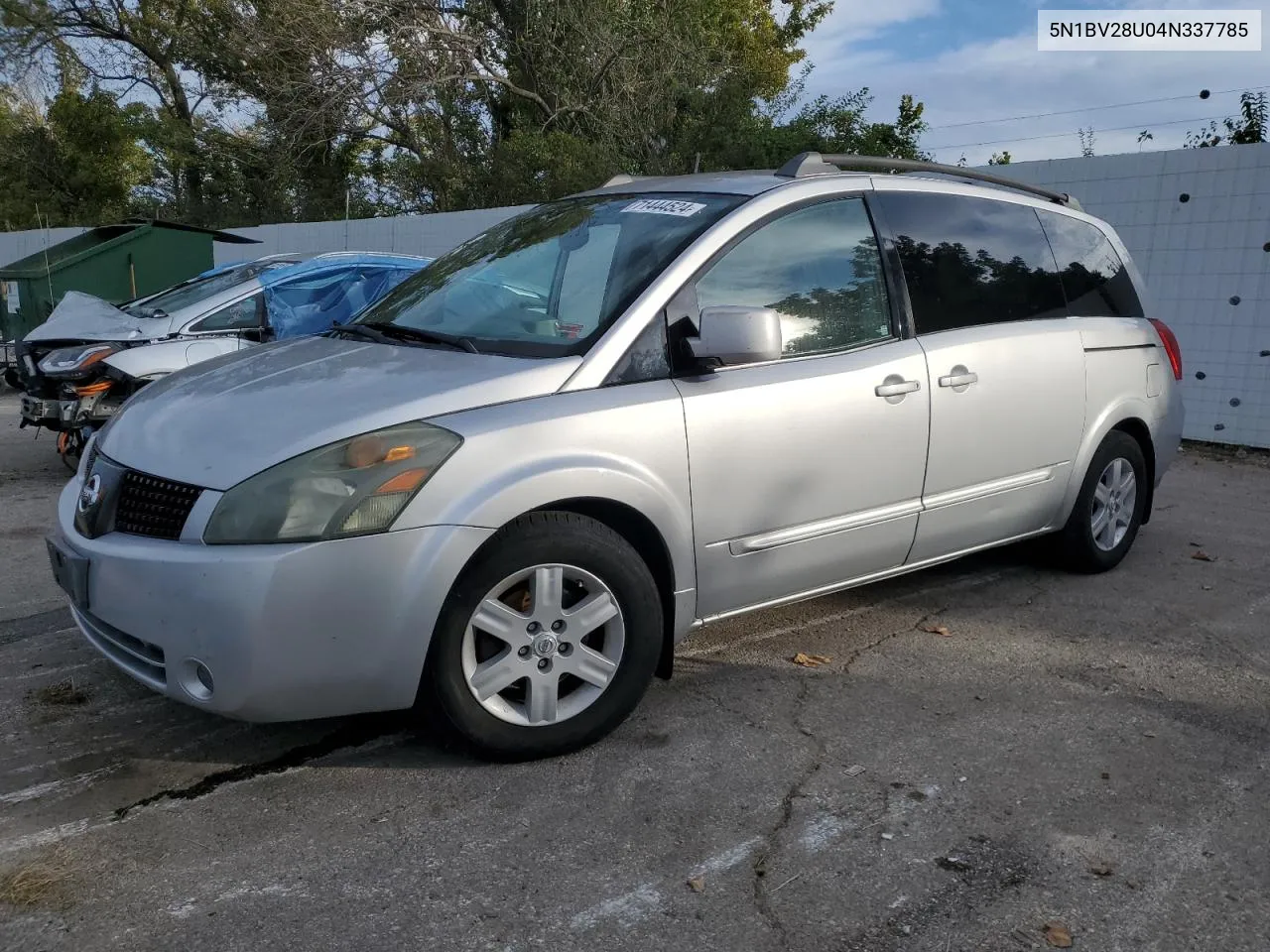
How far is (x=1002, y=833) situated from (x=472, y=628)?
1543 millimetres

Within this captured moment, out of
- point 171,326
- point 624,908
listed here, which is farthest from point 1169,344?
point 171,326

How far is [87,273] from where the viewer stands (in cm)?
1337

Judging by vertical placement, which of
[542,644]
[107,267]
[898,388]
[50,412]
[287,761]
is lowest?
[287,761]

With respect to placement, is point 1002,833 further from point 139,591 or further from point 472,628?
point 139,591

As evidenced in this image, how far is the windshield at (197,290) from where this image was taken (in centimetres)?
834

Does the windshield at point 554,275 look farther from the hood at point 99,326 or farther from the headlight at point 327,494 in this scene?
the hood at point 99,326

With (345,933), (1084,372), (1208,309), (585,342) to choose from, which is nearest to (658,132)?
(1208,309)

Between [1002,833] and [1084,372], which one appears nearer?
[1002,833]

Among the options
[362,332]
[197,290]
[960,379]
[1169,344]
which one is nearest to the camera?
[362,332]

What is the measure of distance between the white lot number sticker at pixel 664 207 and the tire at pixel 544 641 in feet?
4.17

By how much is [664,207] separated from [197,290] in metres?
5.82

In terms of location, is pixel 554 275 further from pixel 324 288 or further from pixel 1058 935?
pixel 324 288

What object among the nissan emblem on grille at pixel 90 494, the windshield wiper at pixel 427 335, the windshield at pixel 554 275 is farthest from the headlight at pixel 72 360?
the nissan emblem on grille at pixel 90 494

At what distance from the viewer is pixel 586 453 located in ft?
10.7
